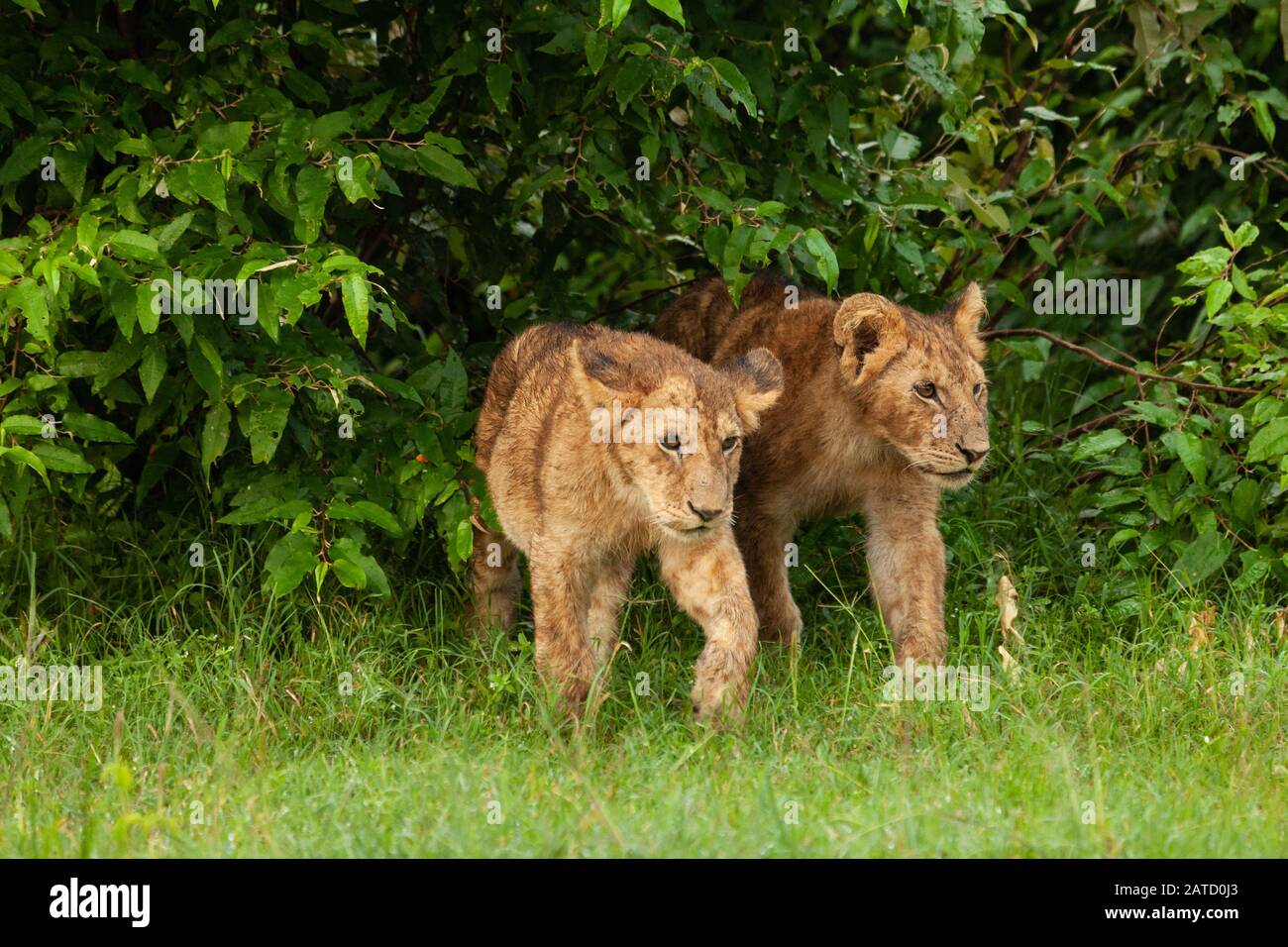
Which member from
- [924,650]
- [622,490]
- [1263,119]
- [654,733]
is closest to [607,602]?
[622,490]

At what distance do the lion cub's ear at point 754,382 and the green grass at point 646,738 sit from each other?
100cm

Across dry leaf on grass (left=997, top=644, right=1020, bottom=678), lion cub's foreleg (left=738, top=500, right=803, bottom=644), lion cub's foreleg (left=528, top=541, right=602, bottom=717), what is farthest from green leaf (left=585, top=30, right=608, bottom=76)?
dry leaf on grass (left=997, top=644, right=1020, bottom=678)

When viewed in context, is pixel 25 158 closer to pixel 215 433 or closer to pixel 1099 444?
pixel 215 433

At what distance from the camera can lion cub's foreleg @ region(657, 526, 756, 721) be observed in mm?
6484

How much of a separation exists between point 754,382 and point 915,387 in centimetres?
73

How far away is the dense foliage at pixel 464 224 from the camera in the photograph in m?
6.70

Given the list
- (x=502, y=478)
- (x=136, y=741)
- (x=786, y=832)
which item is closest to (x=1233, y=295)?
(x=502, y=478)

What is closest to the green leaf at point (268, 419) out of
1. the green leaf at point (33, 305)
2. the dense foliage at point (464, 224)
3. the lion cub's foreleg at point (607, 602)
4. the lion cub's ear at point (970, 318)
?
the dense foliage at point (464, 224)

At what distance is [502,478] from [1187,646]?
2830mm

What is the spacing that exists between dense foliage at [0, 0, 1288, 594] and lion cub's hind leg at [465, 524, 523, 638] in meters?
0.35

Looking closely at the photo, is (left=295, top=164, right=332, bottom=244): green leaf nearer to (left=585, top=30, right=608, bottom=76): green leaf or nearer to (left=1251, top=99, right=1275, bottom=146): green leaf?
(left=585, top=30, right=608, bottom=76): green leaf

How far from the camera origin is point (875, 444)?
24.1 ft

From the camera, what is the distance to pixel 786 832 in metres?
5.14
